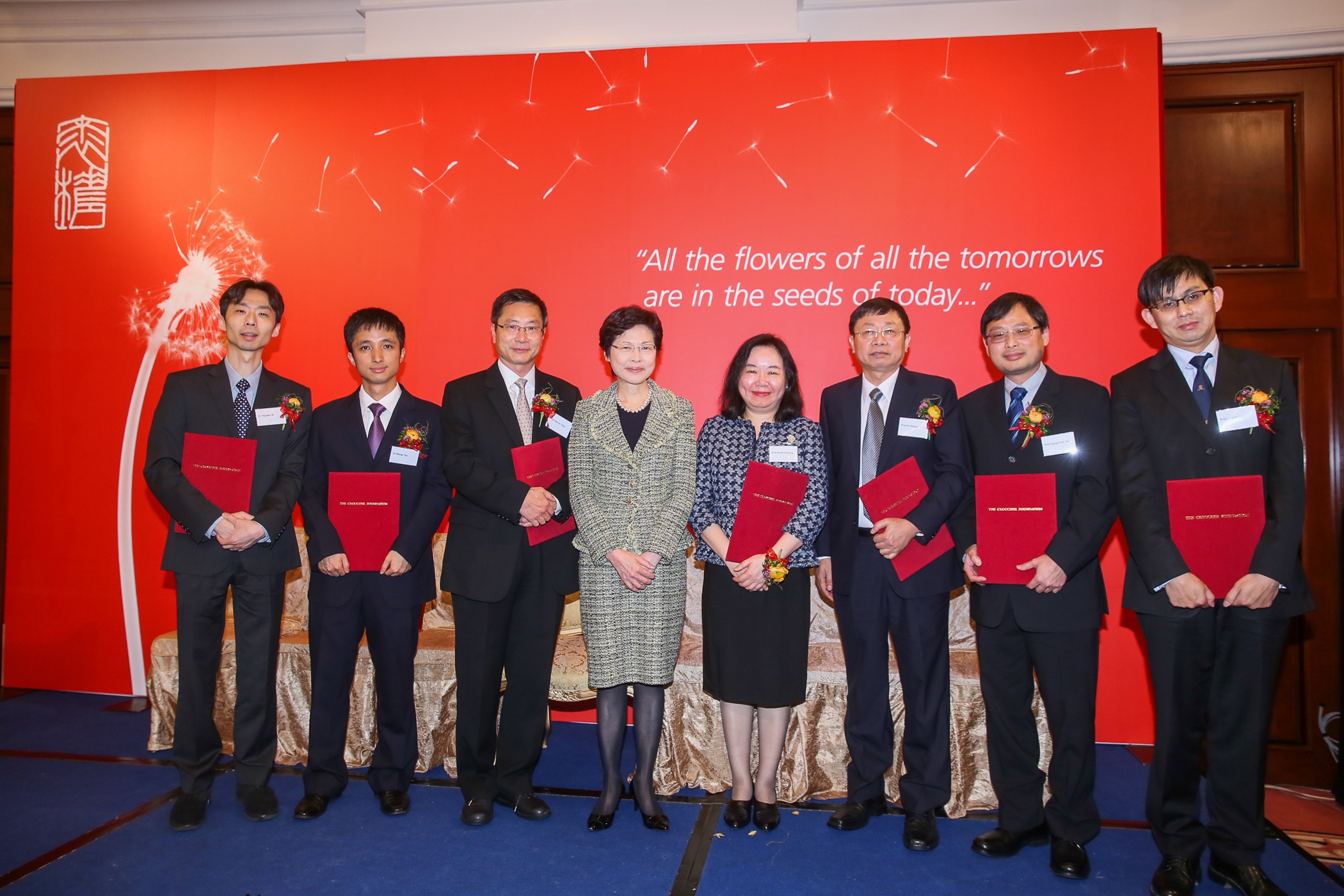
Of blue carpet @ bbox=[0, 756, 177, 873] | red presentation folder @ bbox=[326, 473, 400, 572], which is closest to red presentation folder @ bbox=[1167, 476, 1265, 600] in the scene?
red presentation folder @ bbox=[326, 473, 400, 572]

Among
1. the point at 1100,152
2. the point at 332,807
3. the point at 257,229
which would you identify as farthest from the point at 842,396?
the point at 257,229

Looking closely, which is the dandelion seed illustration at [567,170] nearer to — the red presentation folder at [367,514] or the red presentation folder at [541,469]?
the red presentation folder at [541,469]

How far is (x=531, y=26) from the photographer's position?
4.46m

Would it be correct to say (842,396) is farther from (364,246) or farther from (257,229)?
(257,229)

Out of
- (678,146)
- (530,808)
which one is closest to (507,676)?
(530,808)

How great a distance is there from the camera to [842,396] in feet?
9.44

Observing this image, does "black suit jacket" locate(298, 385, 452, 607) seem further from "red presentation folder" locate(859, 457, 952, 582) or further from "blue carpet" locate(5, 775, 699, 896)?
"red presentation folder" locate(859, 457, 952, 582)

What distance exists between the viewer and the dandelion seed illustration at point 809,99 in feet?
13.5

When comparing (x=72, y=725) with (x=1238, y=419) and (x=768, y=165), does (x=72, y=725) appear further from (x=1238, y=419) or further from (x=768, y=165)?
(x=1238, y=419)

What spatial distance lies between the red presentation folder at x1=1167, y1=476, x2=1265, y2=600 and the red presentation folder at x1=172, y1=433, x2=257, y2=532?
3.23 meters

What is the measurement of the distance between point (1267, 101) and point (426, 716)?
5247mm

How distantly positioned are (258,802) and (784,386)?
251cm

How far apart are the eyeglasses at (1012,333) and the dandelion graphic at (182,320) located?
4.14 metres

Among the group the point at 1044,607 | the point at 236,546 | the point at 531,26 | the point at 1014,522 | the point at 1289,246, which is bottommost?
the point at 1044,607
